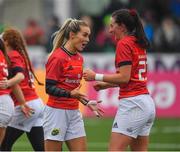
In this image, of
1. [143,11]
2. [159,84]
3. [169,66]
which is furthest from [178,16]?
[159,84]

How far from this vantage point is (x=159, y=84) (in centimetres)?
2233

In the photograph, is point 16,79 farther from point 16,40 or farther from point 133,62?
point 133,62

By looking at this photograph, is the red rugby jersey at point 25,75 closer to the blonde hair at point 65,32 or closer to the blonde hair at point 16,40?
the blonde hair at point 16,40

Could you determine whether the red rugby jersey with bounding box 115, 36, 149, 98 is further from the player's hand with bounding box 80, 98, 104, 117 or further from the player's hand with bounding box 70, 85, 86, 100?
the player's hand with bounding box 70, 85, 86, 100

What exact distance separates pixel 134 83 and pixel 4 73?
1.90 m

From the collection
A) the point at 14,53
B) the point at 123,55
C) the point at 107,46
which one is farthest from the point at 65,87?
the point at 107,46

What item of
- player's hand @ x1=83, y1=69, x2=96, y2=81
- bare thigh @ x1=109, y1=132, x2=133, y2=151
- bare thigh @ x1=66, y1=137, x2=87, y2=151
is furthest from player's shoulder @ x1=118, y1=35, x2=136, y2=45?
bare thigh @ x1=66, y1=137, x2=87, y2=151

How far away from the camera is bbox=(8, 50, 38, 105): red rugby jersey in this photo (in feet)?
41.9

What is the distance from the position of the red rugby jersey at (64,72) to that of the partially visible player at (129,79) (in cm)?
32

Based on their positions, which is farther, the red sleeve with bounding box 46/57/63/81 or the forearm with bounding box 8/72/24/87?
the forearm with bounding box 8/72/24/87

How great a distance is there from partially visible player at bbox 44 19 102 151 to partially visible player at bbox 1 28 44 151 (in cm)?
116

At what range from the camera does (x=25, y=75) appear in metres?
13.1

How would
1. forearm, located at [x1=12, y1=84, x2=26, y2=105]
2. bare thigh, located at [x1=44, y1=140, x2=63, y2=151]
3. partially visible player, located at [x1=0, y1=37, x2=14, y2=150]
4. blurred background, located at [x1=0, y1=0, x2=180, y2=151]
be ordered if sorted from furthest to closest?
blurred background, located at [x1=0, y1=0, x2=180, y2=151] < forearm, located at [x1=12, y1=84, x2=26, y2=105] < partially visible player, located at [x1=0, y1=37, x2=14, y2=150] < bare thigh, located at [x1=44, y1=140, x2=63, y2=151]

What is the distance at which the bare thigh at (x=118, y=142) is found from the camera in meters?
11.3
